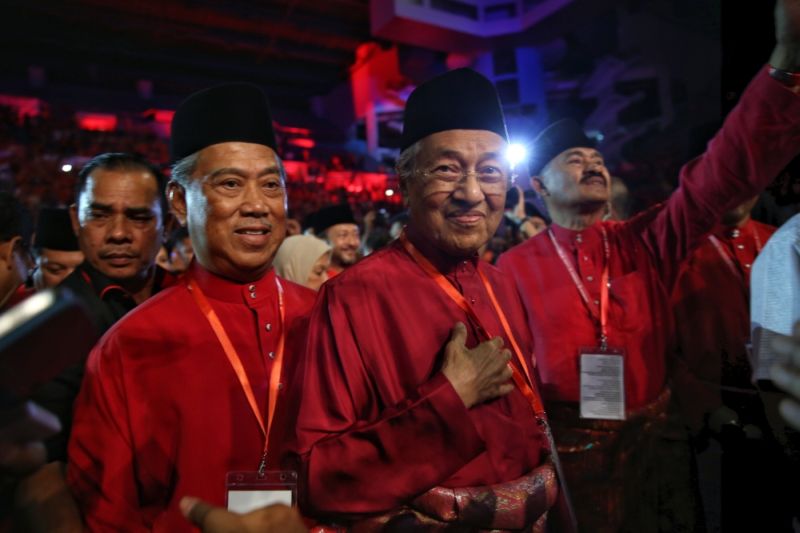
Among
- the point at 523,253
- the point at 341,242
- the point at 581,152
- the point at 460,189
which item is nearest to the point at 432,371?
the point at 460,189

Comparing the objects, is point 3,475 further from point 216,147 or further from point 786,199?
point 786,199

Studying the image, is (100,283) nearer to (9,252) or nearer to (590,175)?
(9,252)

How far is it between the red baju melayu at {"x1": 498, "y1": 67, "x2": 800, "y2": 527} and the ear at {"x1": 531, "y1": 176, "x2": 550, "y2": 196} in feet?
0.95

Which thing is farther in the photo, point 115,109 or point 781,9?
point 115,109

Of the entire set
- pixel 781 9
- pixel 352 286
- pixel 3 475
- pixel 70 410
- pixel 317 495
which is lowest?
pixel 317 495

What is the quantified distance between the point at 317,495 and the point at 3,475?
2.48 ft

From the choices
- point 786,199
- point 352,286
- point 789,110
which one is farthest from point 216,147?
point 786,199

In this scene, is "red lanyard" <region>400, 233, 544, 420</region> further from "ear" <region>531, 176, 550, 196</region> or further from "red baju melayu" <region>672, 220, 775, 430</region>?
"red baju melayu" <region>672, 220, 775, 430</region>

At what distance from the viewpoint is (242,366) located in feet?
5.84

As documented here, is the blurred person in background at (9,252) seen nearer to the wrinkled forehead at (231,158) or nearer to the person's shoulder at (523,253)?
the wrinkled forehead at (231,158)

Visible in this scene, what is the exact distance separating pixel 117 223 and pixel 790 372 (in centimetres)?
243

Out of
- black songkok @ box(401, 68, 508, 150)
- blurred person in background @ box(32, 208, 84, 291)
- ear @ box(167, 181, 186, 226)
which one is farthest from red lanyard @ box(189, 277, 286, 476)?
blurred person in background @ box(32, 208, 84, 291)

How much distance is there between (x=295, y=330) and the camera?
1.96 meters

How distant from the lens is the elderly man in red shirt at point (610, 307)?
2449 millimetres
